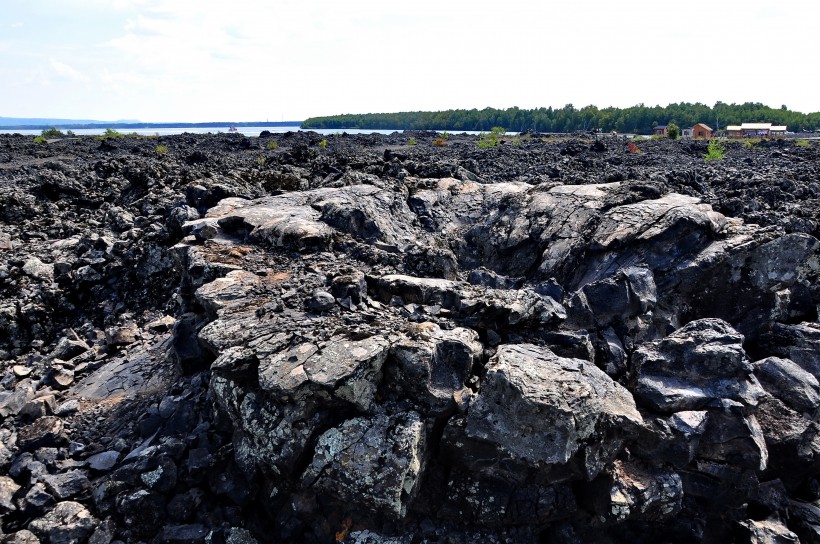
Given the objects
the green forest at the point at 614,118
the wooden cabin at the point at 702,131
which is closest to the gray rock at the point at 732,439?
the wooden cabin at the point at 702,131

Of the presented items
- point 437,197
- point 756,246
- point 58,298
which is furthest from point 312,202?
point 756,246

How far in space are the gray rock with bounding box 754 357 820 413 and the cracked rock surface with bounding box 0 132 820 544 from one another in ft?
0.17

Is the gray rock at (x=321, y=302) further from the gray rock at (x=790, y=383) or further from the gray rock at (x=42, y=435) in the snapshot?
the gray rock at (x=790, y=383)

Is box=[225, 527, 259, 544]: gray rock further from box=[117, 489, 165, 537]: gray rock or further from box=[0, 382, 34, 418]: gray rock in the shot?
box=[0, 382, 34, 418]: gray rock

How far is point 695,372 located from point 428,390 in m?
4.14

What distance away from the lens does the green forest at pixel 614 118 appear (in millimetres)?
104625

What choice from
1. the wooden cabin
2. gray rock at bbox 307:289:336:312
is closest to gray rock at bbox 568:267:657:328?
gray rock at bbox 307:289:336:312

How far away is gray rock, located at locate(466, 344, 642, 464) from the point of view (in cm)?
618

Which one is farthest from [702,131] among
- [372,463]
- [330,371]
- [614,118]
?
[372,463]

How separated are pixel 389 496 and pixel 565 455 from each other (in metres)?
2.22

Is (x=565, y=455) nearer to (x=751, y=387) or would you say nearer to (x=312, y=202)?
(x=751, y=387)

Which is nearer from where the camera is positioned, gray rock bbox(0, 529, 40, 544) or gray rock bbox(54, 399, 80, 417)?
gray rock bbox(0, 529, 40, 544)

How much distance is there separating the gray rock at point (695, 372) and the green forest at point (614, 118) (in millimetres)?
108459

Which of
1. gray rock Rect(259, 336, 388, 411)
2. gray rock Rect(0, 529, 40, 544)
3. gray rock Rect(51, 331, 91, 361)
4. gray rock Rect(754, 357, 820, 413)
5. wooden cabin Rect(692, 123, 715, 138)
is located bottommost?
gray rock Rect(0, 529, 40, 544)
